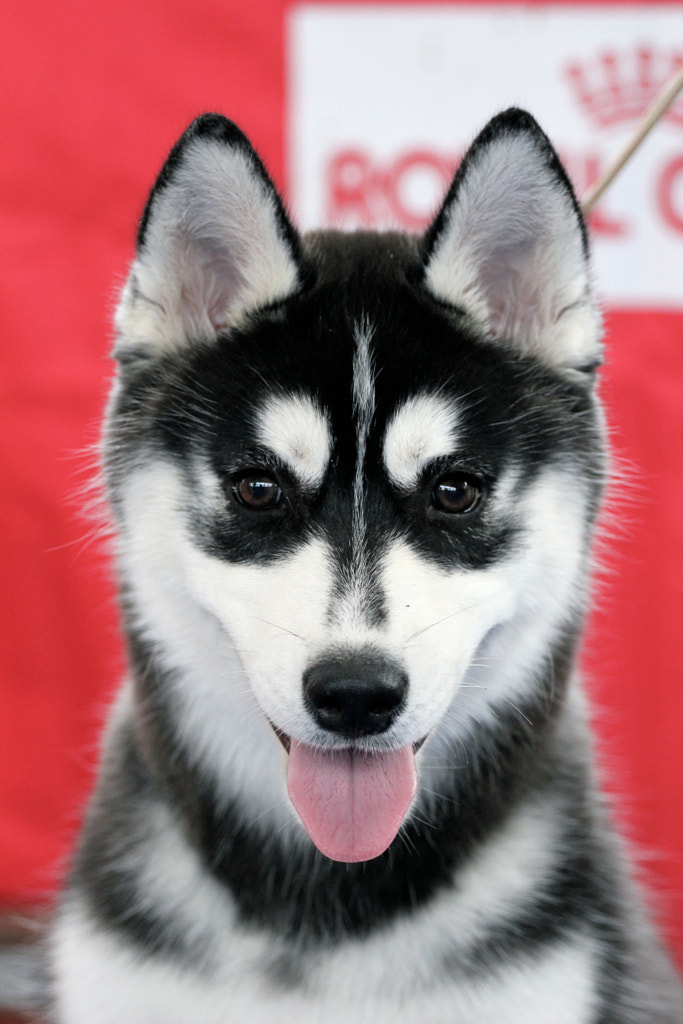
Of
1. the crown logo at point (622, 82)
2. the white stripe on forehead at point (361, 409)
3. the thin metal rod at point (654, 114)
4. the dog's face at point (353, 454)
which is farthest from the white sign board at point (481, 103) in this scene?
the white stripe on forehead at point (361, 409)

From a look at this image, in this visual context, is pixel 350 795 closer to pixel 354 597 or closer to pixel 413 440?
pixel 354 597

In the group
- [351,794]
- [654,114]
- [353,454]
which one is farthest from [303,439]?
[654,114]

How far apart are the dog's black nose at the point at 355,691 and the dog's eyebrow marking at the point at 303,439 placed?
1.05 ft

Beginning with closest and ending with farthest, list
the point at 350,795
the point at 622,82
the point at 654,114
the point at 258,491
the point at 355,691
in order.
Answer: the point at 355,691
the point at 350,795
the point at 258,491
the point at 654,114
the point at 622,82

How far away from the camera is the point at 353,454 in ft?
4.89

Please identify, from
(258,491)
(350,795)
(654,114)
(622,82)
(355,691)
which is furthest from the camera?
(622,82)

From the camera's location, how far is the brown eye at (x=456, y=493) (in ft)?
5.00

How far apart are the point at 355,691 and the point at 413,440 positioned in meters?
0.41

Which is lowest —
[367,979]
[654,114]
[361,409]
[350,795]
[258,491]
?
[367,979]

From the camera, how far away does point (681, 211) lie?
9.60 feet

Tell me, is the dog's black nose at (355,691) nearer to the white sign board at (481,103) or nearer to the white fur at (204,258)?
the white fur at (204,258)

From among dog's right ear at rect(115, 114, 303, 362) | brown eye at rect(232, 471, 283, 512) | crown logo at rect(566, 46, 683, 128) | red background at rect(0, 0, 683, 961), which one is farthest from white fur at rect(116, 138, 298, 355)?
crown logo at rect(566, 46, 683, 128)

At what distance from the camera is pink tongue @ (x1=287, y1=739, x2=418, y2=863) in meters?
1.41

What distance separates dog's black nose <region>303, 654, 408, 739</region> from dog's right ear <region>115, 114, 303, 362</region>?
631 millimetres
